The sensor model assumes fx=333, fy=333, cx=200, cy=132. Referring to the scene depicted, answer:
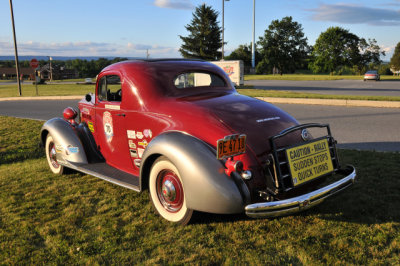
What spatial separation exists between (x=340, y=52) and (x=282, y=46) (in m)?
12.8

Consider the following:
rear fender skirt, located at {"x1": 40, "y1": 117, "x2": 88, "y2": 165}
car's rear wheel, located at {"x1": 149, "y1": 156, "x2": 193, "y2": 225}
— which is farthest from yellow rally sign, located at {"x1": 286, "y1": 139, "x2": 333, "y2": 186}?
rear fender skirt, located at {"x1": 40, "y1": 117, "x2": 88, "y2": 165}

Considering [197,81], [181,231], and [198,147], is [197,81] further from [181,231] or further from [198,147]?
[181,231]

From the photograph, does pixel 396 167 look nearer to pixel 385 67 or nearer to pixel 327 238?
pixel 327 238

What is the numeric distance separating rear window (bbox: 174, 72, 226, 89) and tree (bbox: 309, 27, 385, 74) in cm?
7491

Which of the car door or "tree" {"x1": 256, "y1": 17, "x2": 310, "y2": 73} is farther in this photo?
"tree" {"x1": 256, "y1": 17, "x2": 310, "y2": 73}

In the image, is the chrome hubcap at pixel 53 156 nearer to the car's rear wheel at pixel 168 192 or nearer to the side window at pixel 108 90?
the side window at pixel 108 90

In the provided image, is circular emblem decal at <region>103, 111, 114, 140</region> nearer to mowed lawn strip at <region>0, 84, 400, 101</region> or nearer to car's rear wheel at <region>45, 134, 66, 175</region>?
car's rear wheel at <region>45, 134, 66, 175</region>

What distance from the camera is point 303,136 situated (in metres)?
3.62

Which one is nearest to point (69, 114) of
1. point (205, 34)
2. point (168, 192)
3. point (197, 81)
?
point (197, 81)

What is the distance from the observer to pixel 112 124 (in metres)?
4.41

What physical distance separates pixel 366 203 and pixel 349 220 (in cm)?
53

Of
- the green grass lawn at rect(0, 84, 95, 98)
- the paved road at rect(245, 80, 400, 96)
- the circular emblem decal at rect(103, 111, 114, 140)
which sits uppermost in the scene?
the circular emblem decal at rect(103, 111, 114, 140)

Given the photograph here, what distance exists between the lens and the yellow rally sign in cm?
318

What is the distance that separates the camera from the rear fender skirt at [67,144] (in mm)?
4734
